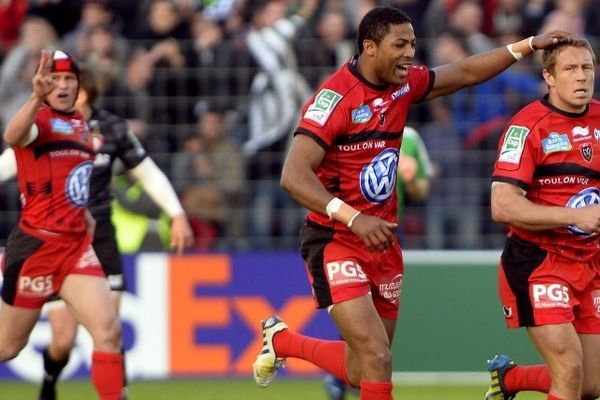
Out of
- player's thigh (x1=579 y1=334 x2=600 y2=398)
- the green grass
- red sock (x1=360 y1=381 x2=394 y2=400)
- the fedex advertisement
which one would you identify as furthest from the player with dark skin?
the fedex advertisement

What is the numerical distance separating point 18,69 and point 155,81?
1.37m

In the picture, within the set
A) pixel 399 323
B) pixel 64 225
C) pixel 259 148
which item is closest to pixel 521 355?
pixel 399 323

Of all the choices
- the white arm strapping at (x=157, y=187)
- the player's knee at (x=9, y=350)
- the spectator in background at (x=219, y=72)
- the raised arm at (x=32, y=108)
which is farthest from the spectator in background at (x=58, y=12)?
the player's knee at (x=9, y=350)

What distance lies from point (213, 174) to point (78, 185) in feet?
14.9

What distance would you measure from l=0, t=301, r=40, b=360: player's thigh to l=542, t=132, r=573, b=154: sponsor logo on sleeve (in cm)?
359

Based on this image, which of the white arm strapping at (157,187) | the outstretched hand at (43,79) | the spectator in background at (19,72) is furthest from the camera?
the spectator in background at (19,72)

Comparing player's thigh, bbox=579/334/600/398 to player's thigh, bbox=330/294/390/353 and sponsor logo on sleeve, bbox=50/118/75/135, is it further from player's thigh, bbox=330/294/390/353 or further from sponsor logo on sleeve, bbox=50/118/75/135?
sponsor logo on sleeve, bbox=50/118/75/135

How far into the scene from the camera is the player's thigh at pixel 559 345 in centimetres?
834

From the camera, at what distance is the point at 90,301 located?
31.7ft

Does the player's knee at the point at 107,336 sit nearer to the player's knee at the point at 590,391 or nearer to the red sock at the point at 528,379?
the red sock at the point at 528,379

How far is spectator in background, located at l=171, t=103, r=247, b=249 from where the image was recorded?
14445 mm

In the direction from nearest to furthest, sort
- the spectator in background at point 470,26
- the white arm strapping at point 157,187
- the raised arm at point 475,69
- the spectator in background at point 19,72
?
the raised arm at point 475,69 < the white arm strapping at point 157,187 < the spectator in background at point 19,72 < the spectator in background at point 470,26

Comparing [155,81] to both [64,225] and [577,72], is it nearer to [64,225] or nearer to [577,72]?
[64,225]

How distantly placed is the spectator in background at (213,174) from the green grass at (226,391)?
5.05 feet
